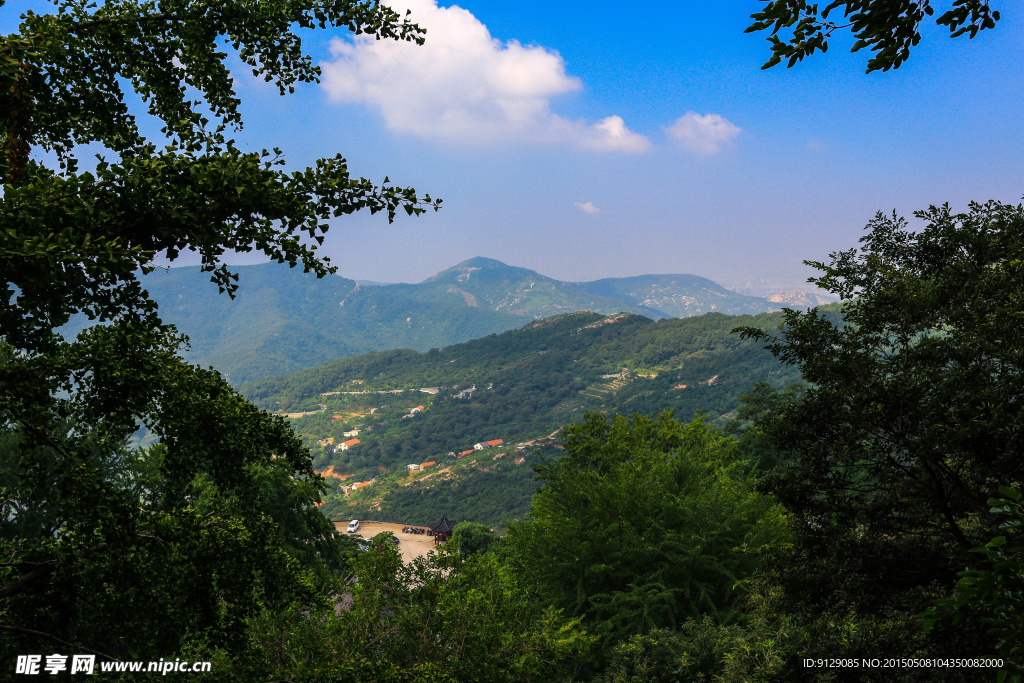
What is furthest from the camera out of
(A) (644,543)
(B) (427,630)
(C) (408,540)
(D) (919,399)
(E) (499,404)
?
(E) (499,404)

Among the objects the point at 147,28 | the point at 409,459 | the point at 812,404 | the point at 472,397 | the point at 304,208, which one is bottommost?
the point at 409,459

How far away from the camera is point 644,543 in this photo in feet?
44.1

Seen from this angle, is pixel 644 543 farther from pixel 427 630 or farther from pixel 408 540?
pixel 408 540

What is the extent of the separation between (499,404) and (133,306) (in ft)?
520

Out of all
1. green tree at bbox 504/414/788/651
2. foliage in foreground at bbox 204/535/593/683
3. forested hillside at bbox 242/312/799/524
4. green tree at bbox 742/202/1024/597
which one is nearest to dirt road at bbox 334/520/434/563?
forested hillside at bbox 242/312/799/524

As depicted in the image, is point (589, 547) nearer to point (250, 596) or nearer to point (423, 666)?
point (423, 666)

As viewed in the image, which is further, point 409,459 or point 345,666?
point 409,459

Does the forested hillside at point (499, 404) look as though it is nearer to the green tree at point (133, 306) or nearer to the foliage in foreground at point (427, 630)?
the foliage in foreground at point (427, 630)

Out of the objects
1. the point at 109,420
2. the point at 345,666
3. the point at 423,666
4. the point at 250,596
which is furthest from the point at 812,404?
the point at 109,420

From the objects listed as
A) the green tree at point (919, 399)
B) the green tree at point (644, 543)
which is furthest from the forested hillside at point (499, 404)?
the green tree at point (919, 399)

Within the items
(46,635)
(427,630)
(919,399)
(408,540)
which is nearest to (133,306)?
(46,635)

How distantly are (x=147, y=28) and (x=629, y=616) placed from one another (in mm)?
13834

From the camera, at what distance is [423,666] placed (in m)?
6.29

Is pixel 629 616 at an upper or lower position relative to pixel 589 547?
lower
